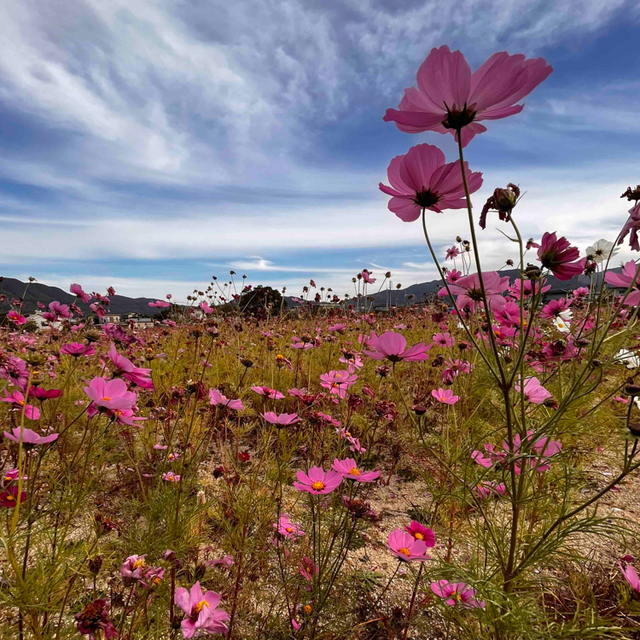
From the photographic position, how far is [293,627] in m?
0.91

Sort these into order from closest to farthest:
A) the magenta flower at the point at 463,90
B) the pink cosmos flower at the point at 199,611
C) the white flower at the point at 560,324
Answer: the magenta flower at the point at 463,90, the pink cosmos flower at the point at 199,611, the white flower at the point at 560,324

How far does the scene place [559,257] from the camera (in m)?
0.59

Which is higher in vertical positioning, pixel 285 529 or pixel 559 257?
pixel 559 257

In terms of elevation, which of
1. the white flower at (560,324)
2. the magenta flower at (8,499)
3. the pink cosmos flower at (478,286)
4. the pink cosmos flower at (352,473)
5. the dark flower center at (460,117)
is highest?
the dark flower center at (460,117)

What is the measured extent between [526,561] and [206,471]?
145cm

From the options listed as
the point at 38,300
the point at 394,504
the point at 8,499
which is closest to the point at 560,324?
the point at 394,504

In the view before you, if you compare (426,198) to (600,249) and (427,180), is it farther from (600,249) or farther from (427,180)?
(600,249)

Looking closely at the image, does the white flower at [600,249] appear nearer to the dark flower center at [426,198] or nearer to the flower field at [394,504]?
the flower field at [394,504]

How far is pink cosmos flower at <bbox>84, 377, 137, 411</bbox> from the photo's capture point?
0.78 meters

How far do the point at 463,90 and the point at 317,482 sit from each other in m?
0.91

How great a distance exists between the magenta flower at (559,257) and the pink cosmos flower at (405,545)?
0.70 metres

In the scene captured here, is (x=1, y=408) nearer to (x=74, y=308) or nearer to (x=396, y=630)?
(x=74, y=308)

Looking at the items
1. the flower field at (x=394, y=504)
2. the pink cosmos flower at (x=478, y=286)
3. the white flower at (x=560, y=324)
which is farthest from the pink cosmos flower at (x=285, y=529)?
the white flower at (x=560, y=324)

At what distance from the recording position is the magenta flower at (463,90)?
1.59 ft
